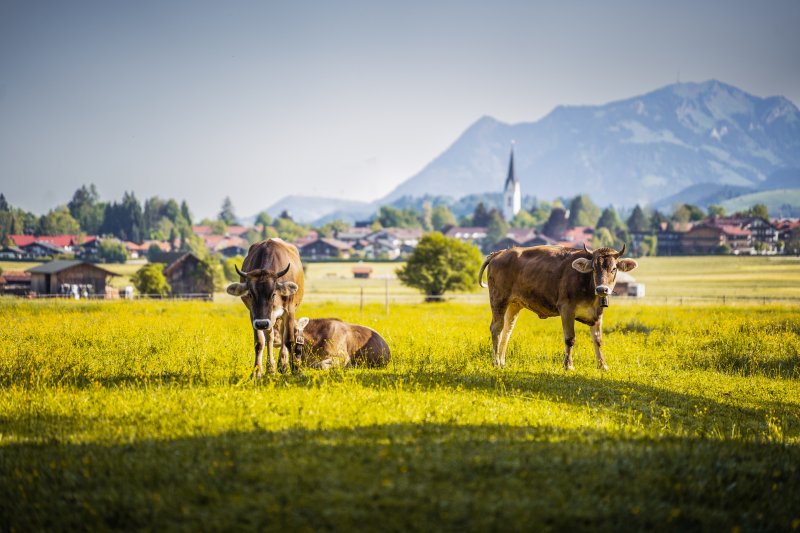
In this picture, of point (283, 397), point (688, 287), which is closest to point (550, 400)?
point (283, 397)

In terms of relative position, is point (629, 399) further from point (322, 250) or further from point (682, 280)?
point (322, 250)

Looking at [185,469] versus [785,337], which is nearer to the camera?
[185,469]

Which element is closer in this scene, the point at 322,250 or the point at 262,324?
the point at 262,324

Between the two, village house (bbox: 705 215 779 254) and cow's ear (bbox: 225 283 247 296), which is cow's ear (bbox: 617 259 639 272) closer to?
cow's ear (bbox: 225 283 247 296)

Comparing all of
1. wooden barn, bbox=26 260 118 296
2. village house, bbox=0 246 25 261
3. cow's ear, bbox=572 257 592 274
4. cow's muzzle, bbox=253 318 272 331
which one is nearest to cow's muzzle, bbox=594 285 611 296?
cow's ear, bbox=572 257 592 274

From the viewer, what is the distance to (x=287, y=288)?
1362cm

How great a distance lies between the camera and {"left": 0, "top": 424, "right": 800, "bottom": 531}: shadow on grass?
6.58 m

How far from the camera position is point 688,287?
98.2 meters

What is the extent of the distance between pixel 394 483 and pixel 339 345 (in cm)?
884

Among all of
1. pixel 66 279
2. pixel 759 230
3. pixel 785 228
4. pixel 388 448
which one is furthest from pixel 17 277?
pixel 759 230

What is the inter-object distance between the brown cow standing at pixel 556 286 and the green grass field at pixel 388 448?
1.65 m

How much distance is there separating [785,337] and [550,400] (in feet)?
43.1

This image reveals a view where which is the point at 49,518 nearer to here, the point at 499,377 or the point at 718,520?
the point at 718,520

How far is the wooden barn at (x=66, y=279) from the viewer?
265 ft
